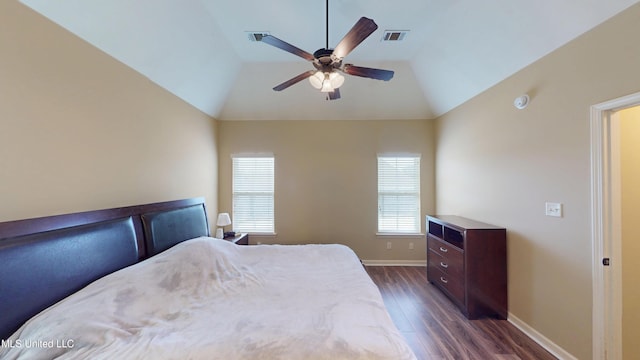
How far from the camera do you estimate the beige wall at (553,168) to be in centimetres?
180

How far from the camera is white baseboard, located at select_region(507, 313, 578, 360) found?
208 centimetres

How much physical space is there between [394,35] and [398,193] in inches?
105

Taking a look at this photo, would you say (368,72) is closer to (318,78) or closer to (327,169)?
(318,78)

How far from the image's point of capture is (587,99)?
1.90 metres

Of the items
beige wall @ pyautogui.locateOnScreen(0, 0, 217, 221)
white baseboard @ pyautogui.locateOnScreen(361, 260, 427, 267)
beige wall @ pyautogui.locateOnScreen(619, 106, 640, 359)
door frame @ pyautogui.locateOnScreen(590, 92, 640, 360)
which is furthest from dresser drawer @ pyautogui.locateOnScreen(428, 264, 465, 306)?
beige wall @ pyautogui.locateOnScreen(0, 0, 217, 221)

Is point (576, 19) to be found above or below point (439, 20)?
below

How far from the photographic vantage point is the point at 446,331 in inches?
98.0

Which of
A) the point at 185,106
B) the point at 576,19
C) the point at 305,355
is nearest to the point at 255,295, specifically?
the point at 305,355

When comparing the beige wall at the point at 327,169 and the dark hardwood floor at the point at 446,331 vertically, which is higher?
the beige wall at the point at 327,169

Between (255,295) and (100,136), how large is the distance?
187cm

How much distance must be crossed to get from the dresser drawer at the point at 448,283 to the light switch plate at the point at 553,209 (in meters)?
1.19

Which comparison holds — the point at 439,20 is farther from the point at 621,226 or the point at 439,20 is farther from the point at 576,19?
the point at 621,226

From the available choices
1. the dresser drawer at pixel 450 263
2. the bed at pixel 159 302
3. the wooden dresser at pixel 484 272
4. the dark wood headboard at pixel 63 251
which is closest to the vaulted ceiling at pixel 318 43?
the dark wood headboard at pixel 63 251
